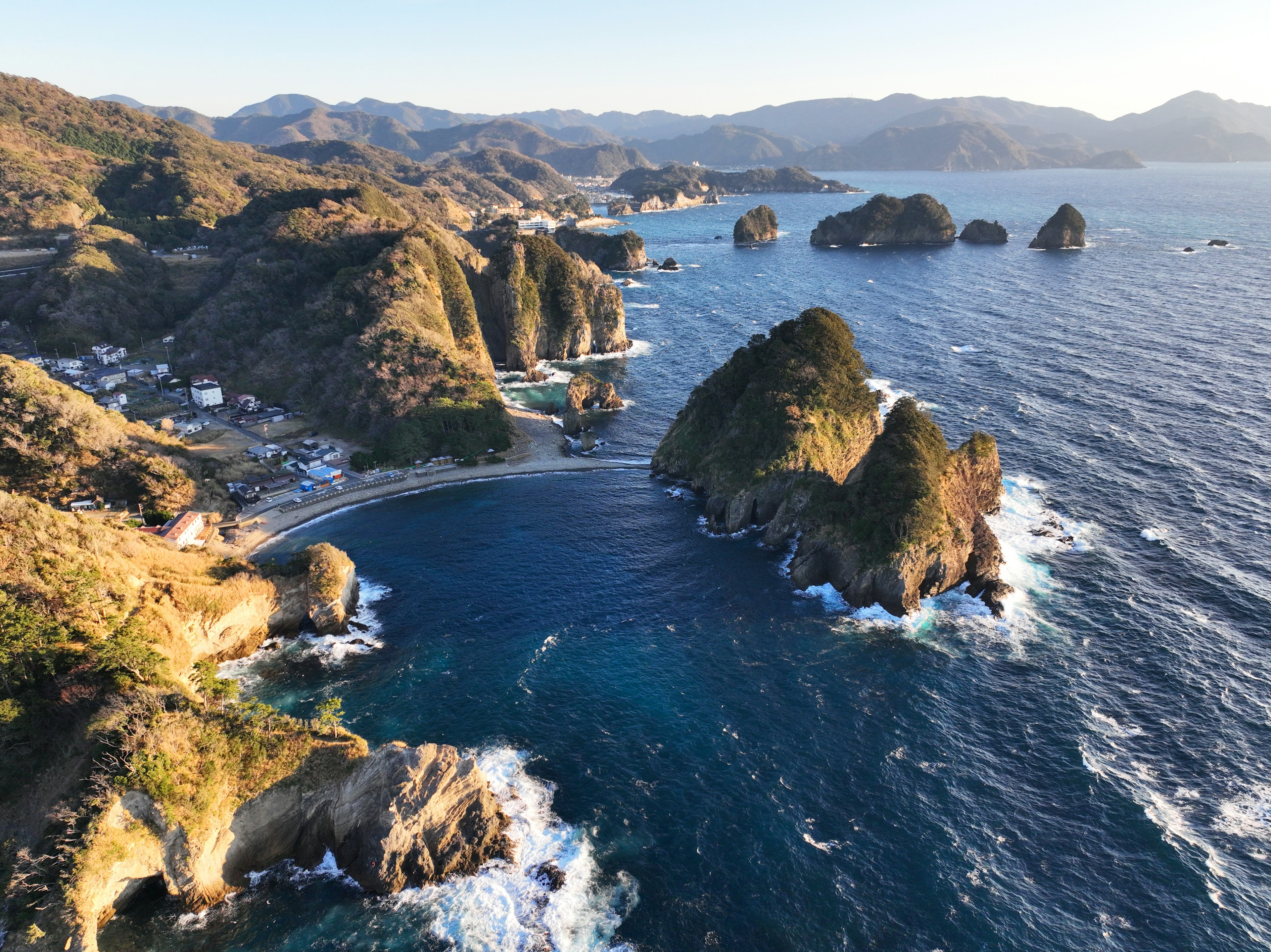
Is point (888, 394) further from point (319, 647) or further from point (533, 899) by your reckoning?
point (533, 899)

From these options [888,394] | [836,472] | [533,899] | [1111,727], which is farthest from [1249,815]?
[888,394]

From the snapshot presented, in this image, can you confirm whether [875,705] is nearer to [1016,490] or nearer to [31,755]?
[1016,490]

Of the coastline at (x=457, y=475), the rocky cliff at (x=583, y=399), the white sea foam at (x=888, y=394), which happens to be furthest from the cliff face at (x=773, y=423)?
the rocky cliff at (x=583, y=399)

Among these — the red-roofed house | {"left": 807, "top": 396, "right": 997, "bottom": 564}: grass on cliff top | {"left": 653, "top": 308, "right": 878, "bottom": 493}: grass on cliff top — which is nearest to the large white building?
the red-roofed house

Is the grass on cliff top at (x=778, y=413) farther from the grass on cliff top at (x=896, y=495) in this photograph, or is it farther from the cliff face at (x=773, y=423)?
the grass on cliff top at (x=896, y=495)

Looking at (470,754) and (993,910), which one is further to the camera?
(470,754)

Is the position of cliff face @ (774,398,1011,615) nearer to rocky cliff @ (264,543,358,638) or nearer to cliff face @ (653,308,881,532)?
cliff face @ (653,308,881,532)

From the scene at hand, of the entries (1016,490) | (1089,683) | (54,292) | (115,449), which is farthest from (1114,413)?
(54,292)
